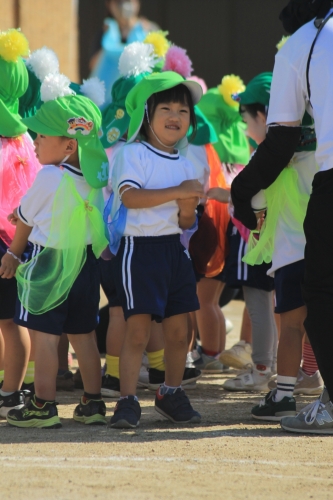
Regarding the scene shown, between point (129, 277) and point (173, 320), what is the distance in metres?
0.33

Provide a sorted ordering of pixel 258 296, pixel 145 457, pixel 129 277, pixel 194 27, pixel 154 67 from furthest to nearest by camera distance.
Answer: pixel 194 27 → pixel 154 67 → pixel 258 296 → pixel 129 277 → pixel 145 457

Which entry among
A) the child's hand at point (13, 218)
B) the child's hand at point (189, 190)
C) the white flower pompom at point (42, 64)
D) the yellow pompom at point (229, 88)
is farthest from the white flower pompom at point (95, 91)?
the yellow pompom at point (229, 88)

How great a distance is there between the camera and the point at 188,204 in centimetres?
439

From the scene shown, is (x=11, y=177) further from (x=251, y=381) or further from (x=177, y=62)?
(x=251, y=381)

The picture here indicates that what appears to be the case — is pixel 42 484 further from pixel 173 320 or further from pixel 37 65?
pixel 37 65

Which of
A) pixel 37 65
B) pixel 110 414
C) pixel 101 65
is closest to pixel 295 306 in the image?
pixel 110 414

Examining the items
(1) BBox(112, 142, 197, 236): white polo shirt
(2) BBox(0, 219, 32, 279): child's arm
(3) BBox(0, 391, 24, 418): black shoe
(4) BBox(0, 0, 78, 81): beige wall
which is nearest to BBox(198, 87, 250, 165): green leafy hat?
(1) BBox(112, 142, 197, 236): white polo shirt

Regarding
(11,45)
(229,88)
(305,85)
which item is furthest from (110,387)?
(229,88)

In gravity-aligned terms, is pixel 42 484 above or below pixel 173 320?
below

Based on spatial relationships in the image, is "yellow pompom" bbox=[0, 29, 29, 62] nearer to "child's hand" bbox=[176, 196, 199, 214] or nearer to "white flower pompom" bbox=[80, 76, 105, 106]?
"white flower pompom" bbox=[80, 76, 105, 106]

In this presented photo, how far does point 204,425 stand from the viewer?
437 centimetres

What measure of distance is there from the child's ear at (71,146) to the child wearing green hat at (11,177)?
509 mm

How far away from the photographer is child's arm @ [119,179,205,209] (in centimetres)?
428

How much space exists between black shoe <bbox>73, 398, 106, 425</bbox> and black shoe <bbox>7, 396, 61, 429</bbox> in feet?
0.50
